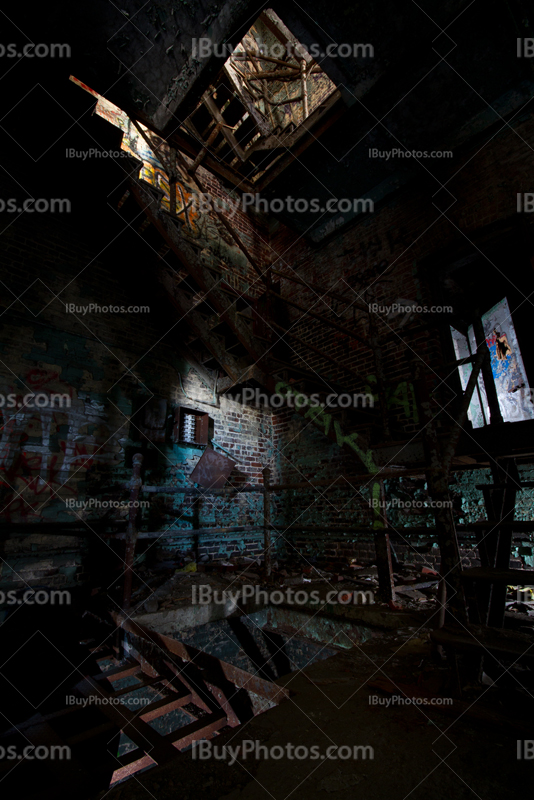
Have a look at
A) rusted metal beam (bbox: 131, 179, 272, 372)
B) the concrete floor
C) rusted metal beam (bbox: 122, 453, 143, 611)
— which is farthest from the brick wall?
the concrete floor

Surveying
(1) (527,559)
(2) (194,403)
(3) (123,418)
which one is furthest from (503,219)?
(3) (123,418)

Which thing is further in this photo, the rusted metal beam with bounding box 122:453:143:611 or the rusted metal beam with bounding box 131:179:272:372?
the rusted metal beam with bounding box 131:179:272:372

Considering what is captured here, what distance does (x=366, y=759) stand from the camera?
1.20 metres

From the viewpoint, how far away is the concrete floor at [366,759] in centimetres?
106

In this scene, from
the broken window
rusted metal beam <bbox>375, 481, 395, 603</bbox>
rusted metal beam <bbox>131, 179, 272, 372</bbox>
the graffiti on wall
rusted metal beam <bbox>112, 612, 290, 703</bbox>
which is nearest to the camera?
rusted metal beam <bbox>112, 612, 290, 703</bbox>

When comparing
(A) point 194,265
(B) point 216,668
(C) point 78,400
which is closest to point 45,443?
(C) point 78,400

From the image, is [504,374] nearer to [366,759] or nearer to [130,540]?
[366,759]

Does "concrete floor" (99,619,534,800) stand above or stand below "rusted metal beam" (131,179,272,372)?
below

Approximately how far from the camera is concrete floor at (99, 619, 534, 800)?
1062 millimetres

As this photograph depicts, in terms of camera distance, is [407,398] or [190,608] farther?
[407,398]

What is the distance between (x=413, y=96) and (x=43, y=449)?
6.42 meters

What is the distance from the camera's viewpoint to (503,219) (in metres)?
4.40

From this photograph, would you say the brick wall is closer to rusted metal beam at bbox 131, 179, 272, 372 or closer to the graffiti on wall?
the graffiti on wall

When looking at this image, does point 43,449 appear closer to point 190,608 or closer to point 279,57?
point 190,608
